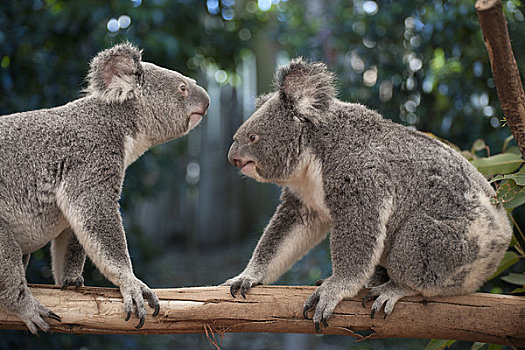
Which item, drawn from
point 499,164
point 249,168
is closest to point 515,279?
point 499,164

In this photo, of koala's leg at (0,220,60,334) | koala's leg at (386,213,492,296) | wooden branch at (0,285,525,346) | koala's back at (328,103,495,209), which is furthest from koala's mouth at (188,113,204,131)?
koala's leg at (386,213,492,296)

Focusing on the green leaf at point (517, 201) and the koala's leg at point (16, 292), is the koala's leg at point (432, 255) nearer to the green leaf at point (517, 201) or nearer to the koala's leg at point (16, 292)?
the green leaf at point (517, 201)

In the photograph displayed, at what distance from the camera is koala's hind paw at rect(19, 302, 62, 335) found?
5.92 ft

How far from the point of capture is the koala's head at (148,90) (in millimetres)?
2166

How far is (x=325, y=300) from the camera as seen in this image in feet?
6.43

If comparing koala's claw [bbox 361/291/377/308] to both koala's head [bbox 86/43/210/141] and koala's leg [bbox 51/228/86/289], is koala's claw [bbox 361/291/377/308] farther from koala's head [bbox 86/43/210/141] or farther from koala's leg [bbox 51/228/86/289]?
koala's leg [bbox 51/228/86/289]

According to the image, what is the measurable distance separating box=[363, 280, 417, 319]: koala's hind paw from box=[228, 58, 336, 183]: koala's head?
61 centimetres

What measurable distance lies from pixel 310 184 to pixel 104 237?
34.8 inches

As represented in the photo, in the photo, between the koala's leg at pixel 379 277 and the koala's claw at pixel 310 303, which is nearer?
the koala's claw at pixel 310 303

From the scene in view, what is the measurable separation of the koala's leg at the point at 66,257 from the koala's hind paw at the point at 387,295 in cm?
116

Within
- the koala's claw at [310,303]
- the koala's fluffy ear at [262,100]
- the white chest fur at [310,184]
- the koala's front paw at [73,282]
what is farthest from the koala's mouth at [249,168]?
the koala's front paw at [73,282]

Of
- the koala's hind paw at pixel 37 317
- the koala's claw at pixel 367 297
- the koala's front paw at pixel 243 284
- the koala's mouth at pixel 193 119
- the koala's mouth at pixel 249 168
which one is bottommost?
the koala's claw at pixel 367 297

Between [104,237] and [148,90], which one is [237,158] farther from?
[104,237]

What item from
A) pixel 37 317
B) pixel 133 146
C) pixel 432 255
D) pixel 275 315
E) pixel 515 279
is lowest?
pixel 515 279
